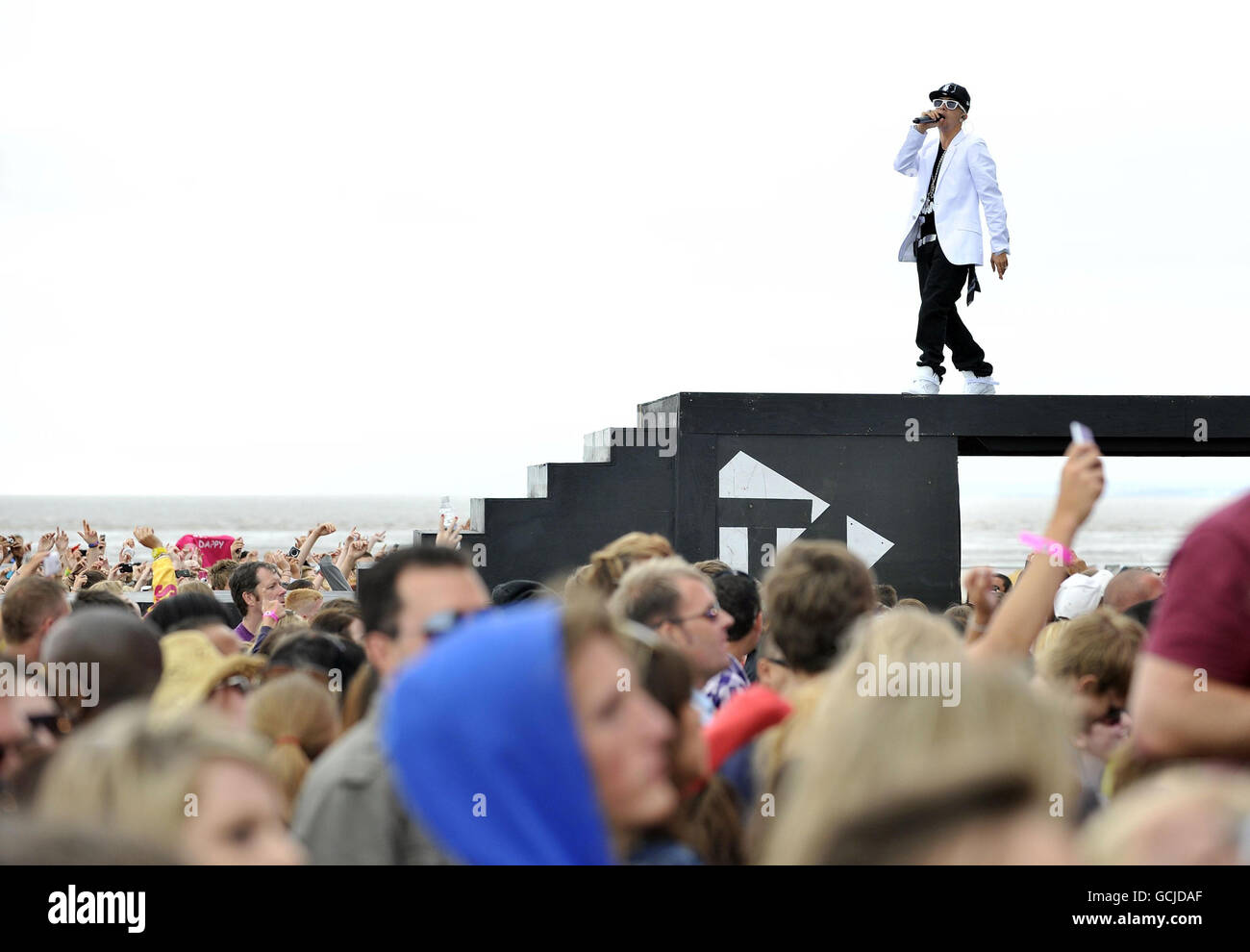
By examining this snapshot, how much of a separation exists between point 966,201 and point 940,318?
29.9 inches

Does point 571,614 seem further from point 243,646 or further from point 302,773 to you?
point 243,646

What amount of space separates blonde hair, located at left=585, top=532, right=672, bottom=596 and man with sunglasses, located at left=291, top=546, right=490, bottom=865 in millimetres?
1550

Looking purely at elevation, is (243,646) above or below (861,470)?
below

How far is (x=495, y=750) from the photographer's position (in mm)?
1853

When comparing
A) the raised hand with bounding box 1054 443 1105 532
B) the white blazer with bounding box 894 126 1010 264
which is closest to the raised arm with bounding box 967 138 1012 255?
the white blazer with bounding box 894 126 1010 264

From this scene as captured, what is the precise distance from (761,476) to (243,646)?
3422mm

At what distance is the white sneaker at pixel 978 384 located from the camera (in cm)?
895

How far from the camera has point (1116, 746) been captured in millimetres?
3785

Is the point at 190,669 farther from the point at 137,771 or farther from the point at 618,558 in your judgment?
the point at 137,771

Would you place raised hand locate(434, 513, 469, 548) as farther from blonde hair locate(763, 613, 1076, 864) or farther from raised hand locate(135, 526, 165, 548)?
blonde hair locate(763, 613, 1076, 864)

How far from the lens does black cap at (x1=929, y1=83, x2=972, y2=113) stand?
8695 mm

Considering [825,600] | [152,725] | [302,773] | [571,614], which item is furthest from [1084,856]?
[302,773]
